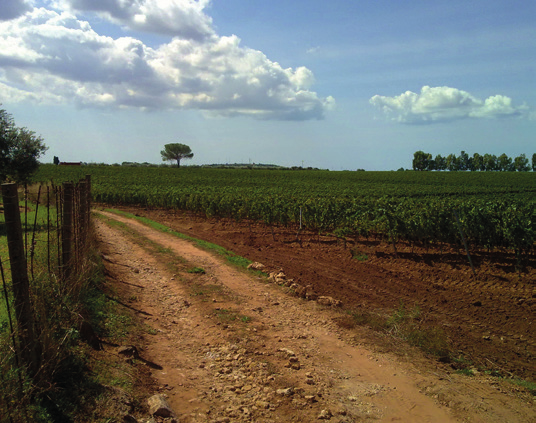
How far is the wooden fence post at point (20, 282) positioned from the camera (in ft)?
12.9

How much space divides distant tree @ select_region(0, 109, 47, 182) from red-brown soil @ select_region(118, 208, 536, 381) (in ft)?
27.2

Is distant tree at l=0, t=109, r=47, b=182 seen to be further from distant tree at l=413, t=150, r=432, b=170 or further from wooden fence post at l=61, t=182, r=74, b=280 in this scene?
distant tree at l=413, t=150, r=432, b=170

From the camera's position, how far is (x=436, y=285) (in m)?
12.1

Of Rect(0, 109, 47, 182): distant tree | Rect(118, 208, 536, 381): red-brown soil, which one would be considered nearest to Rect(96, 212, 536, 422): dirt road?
Rect(118, 208, 536, 381): red-brown soil

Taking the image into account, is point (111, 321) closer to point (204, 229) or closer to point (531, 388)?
point (531, 388)

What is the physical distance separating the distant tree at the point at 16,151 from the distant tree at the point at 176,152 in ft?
438

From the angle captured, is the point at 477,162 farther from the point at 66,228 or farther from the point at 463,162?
the point at 66,228

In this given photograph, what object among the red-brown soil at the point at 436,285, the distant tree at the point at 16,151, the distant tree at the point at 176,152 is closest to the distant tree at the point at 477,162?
the distant tree at the point at 176,152

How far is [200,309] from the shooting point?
846cm

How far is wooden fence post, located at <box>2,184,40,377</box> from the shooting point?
3928 mm

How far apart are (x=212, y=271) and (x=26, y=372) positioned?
7719 millimetres

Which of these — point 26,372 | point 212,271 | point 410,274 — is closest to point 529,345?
point 410,274

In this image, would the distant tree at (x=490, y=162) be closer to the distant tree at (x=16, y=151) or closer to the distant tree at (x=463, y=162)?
the distant tree at (x=463, y=162)

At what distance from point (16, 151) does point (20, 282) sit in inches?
606
